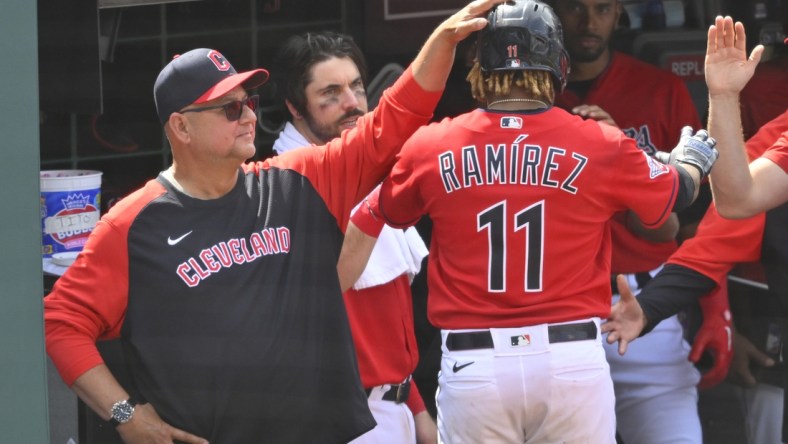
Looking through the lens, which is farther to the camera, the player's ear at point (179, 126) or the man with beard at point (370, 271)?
the man with beard at point (370, 271)

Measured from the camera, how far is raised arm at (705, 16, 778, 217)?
2.10 meters

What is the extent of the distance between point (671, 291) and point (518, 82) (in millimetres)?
712

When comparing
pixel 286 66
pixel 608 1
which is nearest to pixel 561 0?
pixel 608 1

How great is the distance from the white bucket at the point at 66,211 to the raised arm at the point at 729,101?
50.6 inches

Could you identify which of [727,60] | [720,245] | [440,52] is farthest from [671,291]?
[440,52]

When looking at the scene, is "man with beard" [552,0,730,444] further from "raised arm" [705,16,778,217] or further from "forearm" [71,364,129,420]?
"forearm" [71,364,129,420]

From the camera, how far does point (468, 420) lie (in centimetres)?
202

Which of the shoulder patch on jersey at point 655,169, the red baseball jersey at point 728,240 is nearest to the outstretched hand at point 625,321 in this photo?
the red baseball jersey at point 728,240

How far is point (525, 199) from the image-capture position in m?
1.96

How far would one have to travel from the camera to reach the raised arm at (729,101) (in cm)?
210

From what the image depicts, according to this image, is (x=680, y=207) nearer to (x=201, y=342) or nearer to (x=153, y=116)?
(x=201, y=342)

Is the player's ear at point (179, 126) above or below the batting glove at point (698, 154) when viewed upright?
above

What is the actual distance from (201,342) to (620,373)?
3.95 ft

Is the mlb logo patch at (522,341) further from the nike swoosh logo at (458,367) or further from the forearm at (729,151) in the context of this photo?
the forearm at (729,151)
